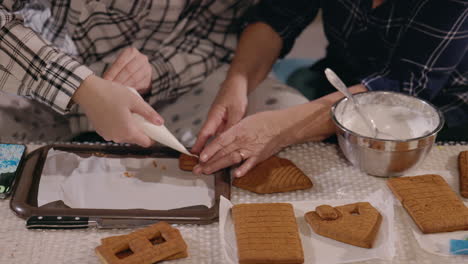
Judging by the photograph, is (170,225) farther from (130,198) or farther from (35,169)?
(35,169)

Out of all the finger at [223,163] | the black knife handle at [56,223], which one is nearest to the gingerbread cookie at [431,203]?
the finger at [223,163]

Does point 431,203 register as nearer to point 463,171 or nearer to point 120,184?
point 463,171

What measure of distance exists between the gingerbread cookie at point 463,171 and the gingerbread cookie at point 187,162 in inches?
18.9

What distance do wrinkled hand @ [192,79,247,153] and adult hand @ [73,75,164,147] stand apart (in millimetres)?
138

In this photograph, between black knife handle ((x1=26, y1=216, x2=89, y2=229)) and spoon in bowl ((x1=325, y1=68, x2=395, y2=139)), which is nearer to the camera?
black knife handle ((x1=26, y1=216, x2=89, y2=229))

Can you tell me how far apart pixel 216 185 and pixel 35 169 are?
0.33 meters

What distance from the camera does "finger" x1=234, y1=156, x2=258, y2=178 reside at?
1042 mm

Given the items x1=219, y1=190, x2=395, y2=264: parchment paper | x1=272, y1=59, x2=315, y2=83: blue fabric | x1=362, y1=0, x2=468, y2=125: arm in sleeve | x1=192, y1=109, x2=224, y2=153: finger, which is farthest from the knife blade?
x1=272, y1=59, x2=315, y2=83: blue fabric

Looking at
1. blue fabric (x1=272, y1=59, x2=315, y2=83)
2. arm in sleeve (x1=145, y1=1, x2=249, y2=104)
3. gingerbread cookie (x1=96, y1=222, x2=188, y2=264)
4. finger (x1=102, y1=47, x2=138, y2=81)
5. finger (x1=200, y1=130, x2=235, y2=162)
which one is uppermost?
finger (x1=102, y1=47, x2=138, y2=81)

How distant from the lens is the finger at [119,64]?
1.20 meters

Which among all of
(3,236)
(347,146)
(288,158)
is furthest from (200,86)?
(3,236)

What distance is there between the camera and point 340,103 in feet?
3.61

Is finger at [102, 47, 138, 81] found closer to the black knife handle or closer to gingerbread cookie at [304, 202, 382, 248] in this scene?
the black knife handle

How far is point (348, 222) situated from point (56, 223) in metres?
0.46
